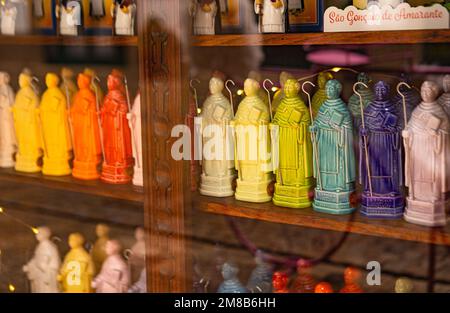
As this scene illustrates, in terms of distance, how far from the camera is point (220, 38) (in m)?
1.43

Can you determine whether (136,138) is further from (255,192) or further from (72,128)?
(255,192)

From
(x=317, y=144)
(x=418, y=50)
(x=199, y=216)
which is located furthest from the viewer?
(x=199, y=216)

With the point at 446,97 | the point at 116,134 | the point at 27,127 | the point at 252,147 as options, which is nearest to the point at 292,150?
the point at 252,147

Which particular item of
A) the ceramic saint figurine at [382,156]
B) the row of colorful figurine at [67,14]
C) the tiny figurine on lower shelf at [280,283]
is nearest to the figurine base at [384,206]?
the ceramic saint figurine at [382,156]

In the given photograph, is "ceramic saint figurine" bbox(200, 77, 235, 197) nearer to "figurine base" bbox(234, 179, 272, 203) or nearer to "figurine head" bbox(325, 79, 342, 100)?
"figurine base" bbox(234, 179, 272, 203)

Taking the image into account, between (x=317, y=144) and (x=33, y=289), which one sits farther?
(x=33, y=289)

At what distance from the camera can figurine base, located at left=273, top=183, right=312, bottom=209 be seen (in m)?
1.42

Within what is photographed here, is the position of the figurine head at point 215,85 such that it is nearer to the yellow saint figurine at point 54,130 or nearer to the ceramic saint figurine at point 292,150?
the ceramic saint figurine at point 292,150

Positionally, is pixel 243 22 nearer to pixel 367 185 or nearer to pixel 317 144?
pixel 317 144

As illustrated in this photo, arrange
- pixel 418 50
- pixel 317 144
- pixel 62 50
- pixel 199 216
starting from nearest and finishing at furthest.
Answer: pixel 418 50 < pixel 317 144 < pixel 199 216 < pixel 62 50

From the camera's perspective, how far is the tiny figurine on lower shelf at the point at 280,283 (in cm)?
145

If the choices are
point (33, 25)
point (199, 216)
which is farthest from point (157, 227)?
point (33, 25)

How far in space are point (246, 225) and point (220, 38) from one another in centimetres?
39

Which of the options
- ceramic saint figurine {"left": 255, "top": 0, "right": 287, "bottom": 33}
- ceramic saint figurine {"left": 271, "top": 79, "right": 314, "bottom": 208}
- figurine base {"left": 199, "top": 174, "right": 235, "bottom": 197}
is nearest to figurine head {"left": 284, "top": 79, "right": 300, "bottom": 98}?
ceramic saint figurine {"left": 271, "top": 79, "right": 314, "bottom": 208}
